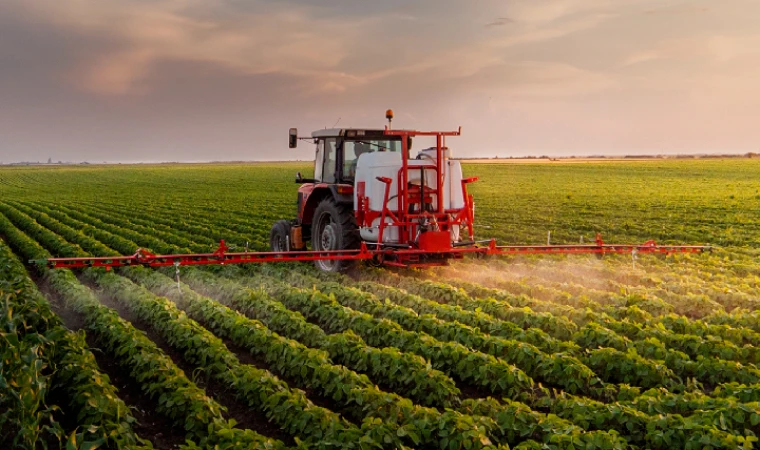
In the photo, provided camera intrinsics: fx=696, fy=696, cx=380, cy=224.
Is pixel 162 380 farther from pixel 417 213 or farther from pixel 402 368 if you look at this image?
pixel 417 213

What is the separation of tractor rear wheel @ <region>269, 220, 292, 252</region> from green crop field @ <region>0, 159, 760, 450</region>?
0.69 meters

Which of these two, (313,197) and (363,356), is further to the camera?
(313,197)

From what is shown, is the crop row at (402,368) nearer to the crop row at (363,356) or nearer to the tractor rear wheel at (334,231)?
the crop row at (363,356)

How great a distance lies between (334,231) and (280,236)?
2794 millimetres

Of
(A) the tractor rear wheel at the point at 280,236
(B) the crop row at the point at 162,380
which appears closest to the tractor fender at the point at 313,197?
(A) the tractor rear wheel at the point at 280,236

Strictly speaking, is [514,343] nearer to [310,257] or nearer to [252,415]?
[252,415]

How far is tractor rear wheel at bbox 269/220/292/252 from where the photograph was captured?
585 inches

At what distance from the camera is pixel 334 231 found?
12641 mm

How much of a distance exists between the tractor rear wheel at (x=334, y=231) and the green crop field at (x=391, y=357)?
363 millimetres

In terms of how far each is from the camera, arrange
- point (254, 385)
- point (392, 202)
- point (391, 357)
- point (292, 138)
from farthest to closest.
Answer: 1. point (292, 138)
2. point (392, 202)
3. point (391, 357)
4. point (254, 385)

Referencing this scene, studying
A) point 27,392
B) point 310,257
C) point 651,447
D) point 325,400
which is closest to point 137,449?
point 27,392

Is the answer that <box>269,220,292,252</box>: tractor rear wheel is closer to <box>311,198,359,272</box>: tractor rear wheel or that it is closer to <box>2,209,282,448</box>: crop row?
<box>311,198,359,272</box>: tractor rear wheel

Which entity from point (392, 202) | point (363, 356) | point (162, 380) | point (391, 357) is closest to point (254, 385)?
point (162, 380)

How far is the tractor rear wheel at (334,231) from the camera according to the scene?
12438 mm
